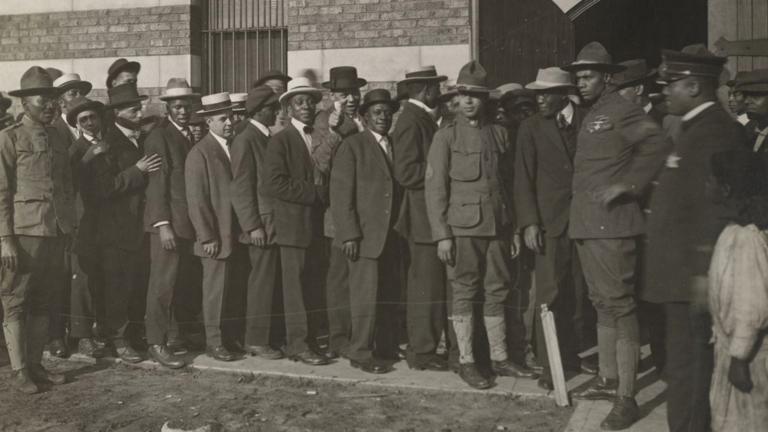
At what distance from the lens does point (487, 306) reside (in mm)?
6430

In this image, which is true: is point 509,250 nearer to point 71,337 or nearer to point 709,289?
point 709,289

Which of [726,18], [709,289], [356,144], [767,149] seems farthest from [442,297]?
[726,18]

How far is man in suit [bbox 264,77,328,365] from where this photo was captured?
6.94m

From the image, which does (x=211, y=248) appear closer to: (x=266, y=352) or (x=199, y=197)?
(x=199, y=197)

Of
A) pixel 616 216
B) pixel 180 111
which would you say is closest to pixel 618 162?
pixel 616 216

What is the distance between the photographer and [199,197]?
23.4 ft

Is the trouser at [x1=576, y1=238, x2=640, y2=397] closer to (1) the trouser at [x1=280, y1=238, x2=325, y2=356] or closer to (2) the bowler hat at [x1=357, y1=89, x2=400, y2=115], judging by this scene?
(2) the bowler hat at [x1=357, y1=89, x2=400, y2=115]

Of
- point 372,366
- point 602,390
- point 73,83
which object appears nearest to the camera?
point 602,390

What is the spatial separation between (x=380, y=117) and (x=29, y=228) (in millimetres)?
2802

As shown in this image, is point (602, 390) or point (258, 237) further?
point (258, 237)

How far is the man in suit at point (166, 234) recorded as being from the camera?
708 centimetres

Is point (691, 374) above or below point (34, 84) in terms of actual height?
below

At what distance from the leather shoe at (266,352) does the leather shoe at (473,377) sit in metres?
1.68

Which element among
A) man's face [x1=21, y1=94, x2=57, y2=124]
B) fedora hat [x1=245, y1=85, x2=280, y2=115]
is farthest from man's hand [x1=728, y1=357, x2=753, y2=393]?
man's face [x1=21, y1=94, x2=57, y2=124]
